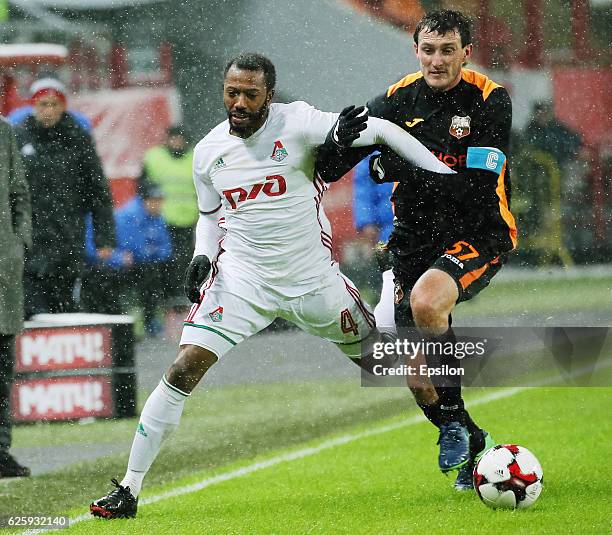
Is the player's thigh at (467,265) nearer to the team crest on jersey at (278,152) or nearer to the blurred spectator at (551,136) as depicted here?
the team crest on jersey at (278,152)

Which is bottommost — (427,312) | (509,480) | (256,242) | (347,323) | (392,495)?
(392,495)

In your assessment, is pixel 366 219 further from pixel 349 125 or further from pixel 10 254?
pixel 349 125

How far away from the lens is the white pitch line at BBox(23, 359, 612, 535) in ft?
20.0

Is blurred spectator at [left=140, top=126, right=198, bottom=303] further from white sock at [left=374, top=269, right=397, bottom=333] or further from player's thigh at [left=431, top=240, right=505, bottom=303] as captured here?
player's thigh at [left=431, top=240, right=505, bottom=303]

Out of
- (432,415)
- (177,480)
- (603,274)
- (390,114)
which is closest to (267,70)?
(390,114)

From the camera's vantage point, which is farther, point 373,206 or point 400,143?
point 373,206

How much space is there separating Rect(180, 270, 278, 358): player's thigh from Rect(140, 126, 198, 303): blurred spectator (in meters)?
4.71

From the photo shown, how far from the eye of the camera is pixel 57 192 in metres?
7.86

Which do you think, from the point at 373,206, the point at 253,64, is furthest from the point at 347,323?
the point at 373,206

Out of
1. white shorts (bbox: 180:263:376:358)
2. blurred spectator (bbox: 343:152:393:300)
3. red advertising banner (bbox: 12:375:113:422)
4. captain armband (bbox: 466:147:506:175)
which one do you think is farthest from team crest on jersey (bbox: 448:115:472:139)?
red advertising banner (bbox: 12:375:113:422)

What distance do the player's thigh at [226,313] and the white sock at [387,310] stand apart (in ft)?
1.73

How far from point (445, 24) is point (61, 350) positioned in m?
3.40

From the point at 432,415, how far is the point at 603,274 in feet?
17.7

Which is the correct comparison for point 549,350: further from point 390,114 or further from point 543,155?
point 390,114
